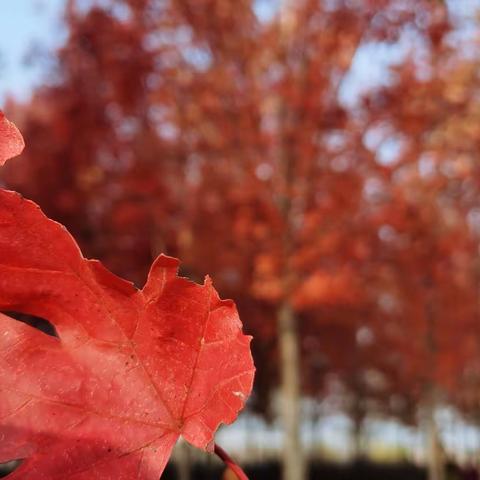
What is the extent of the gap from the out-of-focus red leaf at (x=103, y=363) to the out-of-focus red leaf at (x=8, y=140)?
51 mm

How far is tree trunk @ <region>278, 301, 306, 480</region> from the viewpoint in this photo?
934cm

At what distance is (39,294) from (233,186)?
9.68 m

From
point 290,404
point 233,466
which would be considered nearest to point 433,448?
point 290,404

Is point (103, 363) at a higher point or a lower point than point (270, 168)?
lower

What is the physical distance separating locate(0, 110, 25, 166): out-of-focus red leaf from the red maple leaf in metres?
0.05

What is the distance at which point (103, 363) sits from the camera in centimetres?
76

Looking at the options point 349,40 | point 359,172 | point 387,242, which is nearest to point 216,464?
point 387,242

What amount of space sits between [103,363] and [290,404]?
9.05 meters

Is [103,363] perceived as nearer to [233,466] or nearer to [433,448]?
[233,466]

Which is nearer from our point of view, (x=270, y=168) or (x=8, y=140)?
(x=8, y=140)

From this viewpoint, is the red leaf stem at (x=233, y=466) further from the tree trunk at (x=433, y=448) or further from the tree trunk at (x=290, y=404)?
the tree trunk at (x=433, y=448)

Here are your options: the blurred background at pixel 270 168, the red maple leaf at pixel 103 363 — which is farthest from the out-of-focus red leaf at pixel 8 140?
the blurred background at pixel 270 168

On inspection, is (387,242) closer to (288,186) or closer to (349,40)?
(288,186)

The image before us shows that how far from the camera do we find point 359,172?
9.95 meters
